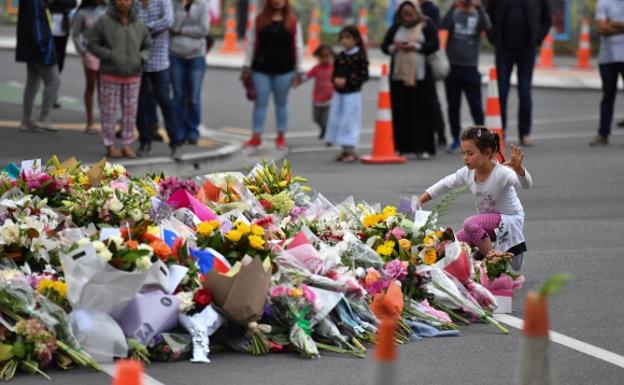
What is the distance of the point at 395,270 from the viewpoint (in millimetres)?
7953

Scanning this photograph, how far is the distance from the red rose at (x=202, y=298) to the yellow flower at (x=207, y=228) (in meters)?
0.51

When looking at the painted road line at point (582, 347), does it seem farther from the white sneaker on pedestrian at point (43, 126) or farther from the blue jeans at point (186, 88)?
the white sneaker on pedestrian at point (43, 126)

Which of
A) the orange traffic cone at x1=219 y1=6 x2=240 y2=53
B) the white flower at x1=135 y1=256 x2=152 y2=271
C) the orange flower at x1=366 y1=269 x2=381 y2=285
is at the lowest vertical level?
the orange traffic cone at x1=219 y1=6 x2=240 y2=53

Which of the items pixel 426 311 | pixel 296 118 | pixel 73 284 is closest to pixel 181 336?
pixel 73 284

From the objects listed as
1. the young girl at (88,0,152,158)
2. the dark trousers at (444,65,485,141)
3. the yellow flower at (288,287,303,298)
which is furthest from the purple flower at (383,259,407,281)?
the dark trousers at (444,65,485,141)

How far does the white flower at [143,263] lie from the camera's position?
6.94m

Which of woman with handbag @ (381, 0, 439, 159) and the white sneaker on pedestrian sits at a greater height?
woman with handbag @ (381, 0, 439, 159)

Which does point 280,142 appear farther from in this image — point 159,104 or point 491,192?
point 491,192

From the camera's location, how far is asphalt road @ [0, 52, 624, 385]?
6.92 m

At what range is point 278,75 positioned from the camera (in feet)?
55.6

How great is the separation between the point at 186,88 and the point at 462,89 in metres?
3.14

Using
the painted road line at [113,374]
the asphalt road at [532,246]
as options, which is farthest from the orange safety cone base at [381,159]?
the painted road line at [113,374]

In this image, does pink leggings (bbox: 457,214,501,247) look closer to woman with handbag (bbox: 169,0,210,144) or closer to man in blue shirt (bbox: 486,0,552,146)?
woman with handbag (bbox: 169,0,210,144)

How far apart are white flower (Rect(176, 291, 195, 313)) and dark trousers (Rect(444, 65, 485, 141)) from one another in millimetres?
9902
